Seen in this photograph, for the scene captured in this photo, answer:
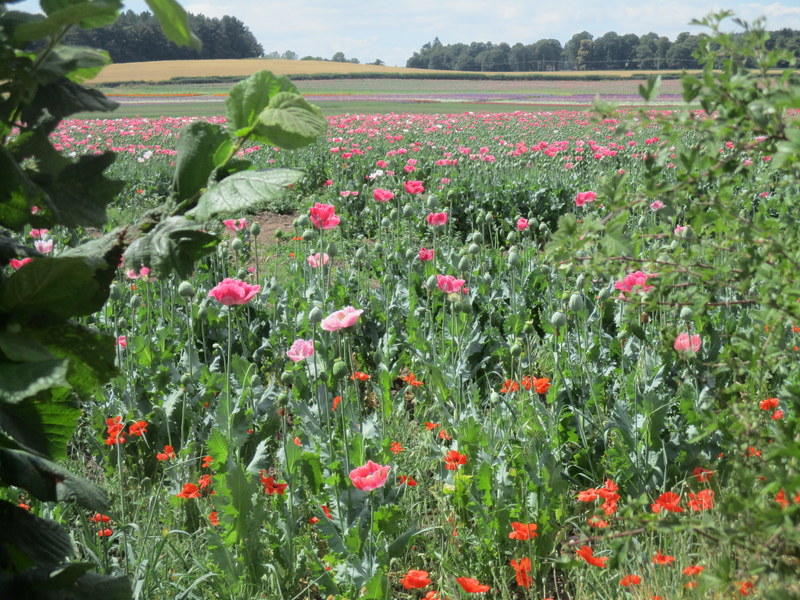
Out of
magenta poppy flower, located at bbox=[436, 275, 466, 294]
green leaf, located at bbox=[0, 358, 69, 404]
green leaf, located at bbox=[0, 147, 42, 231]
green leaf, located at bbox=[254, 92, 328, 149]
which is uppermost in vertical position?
green leaf, located at bbox=[254, 92, 328, 149]

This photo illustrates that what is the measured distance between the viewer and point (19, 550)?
36.1 inches

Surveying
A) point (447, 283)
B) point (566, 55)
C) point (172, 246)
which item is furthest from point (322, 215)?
point (566, 55)

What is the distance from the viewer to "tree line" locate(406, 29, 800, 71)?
6544 cm

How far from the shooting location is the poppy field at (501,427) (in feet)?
3.83

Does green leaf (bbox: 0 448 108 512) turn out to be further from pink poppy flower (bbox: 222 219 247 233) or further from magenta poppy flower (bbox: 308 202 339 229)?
pink poppy flower (bbox: 222 219 247 233)

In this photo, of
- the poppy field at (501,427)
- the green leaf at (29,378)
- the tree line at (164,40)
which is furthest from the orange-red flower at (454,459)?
the tree line at (164,40)

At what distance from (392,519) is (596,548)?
0.63 m

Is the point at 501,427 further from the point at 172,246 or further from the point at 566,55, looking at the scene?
the point at 566,55

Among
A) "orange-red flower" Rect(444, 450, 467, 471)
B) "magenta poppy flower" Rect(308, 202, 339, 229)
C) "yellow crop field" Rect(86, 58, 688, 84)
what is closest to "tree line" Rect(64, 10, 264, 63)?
"yellow crop field" Rect(86, 58, 688, 84)

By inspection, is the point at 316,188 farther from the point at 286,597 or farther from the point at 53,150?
the point at 53,150

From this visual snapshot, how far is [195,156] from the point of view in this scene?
0.84 meters

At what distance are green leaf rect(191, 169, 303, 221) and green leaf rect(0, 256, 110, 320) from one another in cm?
12

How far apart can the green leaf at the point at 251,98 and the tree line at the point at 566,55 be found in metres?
64.0

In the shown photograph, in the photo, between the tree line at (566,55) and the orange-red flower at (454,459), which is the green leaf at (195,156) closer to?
the orange-red flower at (454,459)
